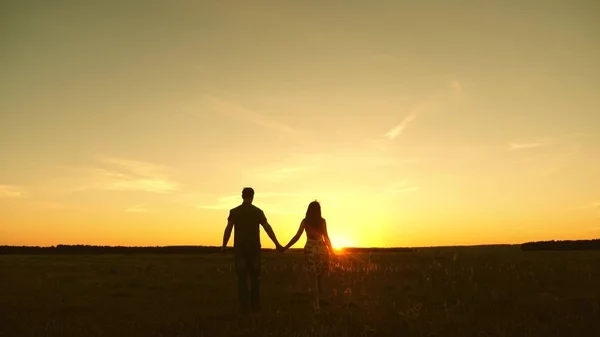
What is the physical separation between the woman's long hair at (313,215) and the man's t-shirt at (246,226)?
1097 millimetres

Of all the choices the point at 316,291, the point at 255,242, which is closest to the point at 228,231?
the point at 255,242

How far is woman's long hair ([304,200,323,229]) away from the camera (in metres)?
12.6

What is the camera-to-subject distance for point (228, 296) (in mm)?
15336

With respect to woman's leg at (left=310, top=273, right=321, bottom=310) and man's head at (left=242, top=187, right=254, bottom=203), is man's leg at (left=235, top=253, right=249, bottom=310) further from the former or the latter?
woman's leg at (left=310, top=273, right=321, bottom=310)

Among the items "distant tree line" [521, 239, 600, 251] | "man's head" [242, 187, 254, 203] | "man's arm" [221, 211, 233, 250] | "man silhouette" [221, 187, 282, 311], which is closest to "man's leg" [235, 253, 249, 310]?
"man silhouette" [221, 187, 282, 311]

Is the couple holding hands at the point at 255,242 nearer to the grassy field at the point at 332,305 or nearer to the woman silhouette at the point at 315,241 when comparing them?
the woman silhouette at the point at 315,241

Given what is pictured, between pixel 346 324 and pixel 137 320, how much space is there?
444 centimetres

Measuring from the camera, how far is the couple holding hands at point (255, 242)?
1215 cm

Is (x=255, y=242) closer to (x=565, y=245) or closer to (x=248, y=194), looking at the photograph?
(x=248, y=194)

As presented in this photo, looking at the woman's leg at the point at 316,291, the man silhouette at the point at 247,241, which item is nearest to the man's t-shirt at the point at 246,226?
the man silhouette at the point at 247,241

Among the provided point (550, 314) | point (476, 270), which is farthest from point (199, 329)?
point (476, 270)

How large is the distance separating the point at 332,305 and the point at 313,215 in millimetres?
2322

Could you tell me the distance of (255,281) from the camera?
40.0 feet

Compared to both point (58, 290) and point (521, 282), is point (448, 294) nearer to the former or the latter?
point (521, 282)
